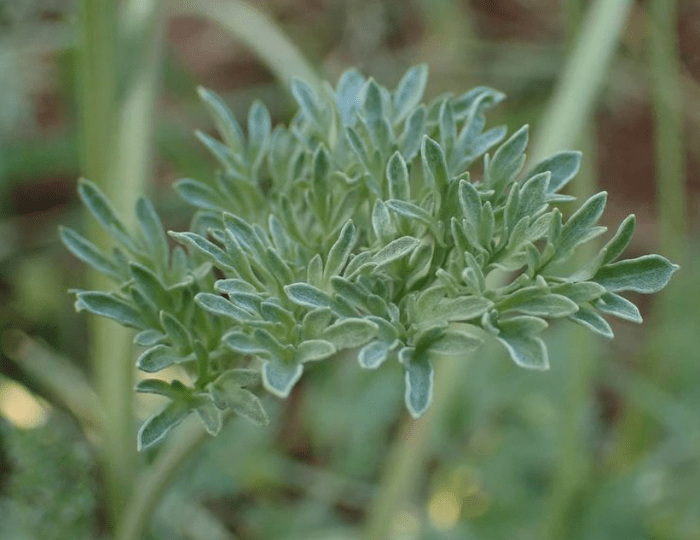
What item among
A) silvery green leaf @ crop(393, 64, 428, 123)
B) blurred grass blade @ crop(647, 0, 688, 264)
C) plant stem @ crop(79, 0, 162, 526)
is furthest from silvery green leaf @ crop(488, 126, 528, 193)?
blurred grass blade @ crop(647, 0, 688, 264)

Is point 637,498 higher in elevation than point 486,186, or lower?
lower

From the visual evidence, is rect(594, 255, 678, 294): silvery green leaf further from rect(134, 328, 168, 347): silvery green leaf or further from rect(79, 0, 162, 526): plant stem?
rect(79, 0, 162, 526): plant stem

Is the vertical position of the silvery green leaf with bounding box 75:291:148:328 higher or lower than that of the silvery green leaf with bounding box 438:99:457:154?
lower

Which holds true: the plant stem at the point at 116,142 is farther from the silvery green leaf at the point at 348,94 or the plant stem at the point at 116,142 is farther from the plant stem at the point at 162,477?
the silvery green leaf at the point at 348,94

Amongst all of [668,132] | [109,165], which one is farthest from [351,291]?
[668,132]

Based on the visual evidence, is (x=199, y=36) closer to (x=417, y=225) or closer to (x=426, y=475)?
(x=426, y=475)

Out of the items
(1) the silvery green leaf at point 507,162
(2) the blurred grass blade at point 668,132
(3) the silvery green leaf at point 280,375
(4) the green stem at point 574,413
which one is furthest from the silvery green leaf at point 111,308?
(2) the blurred grass blade at point 668,132

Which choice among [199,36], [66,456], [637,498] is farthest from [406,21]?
[66,456]
